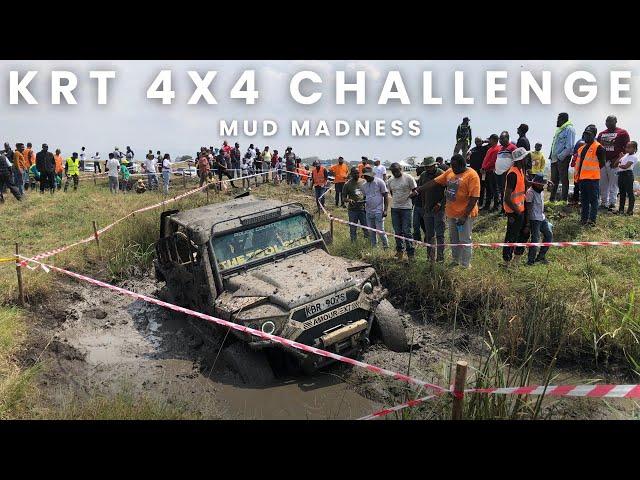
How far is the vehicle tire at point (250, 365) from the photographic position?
5.94m

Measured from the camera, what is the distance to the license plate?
5977 mm

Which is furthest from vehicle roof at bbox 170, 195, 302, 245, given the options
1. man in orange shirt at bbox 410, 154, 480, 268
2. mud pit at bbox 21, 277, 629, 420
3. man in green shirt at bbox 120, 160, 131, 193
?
man in green shirt at bbox 120, 160, 131, 193

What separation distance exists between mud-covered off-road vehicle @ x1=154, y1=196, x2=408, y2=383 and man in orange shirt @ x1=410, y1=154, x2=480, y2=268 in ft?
6.91

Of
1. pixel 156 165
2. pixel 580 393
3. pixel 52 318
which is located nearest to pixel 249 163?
pixel 156 165

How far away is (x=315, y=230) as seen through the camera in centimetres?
775

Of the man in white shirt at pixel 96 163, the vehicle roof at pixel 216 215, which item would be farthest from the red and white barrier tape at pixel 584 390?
the man in white shirt at pixel 96 163

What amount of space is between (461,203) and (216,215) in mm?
3792

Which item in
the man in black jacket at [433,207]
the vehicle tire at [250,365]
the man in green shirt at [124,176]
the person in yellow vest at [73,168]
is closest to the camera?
the vehicle tire at [250,365]

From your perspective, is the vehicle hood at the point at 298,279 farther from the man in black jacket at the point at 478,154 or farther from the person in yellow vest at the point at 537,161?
the person in yellow vest at the point at 537,161

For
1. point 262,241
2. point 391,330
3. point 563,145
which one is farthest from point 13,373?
point 563,145

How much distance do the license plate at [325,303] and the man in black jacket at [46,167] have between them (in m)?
15.3

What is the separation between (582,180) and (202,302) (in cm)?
706

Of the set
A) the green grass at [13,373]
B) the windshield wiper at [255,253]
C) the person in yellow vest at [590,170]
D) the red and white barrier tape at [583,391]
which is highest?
the person in yellow vest at [590,170]

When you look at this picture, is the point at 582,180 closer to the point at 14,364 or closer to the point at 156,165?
the point at 14,364
